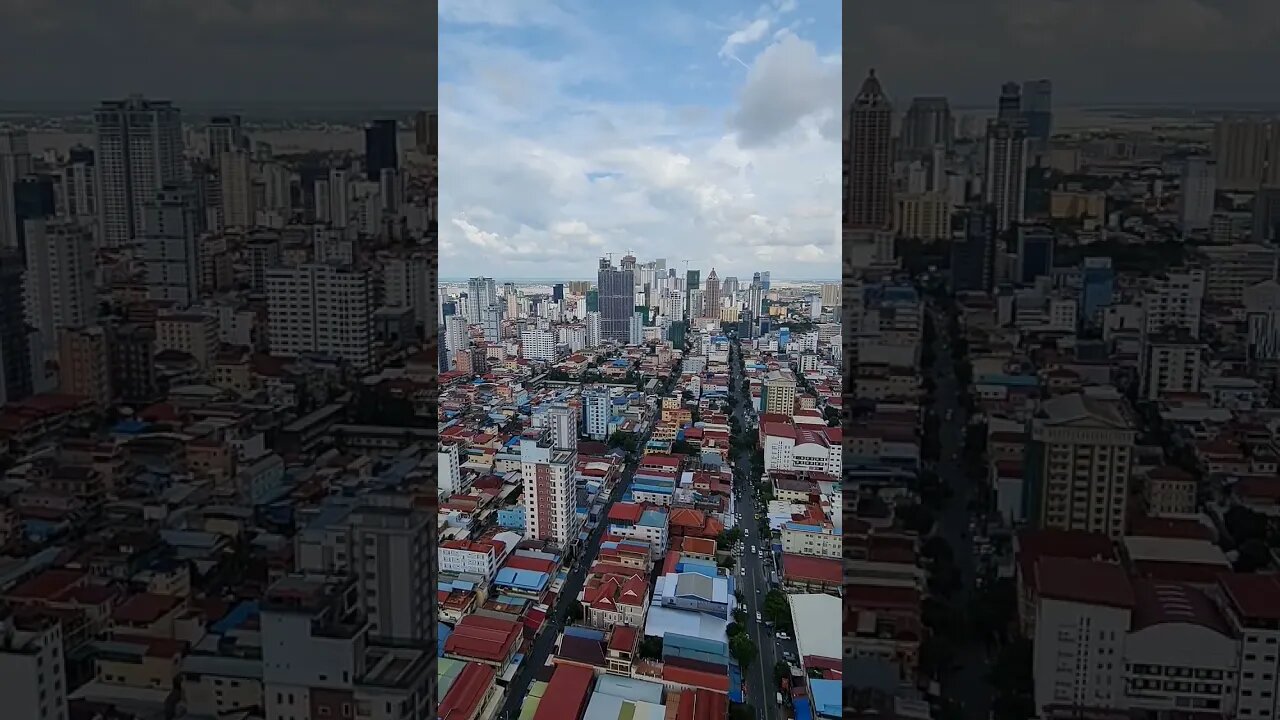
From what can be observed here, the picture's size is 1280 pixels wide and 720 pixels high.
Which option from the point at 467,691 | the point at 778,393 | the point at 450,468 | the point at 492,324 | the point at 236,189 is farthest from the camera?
the point at 492,324

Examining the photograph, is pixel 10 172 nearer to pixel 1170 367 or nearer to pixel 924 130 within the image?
pixel 924 130

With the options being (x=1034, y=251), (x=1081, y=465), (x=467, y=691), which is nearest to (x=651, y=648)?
(x=467, y=691)

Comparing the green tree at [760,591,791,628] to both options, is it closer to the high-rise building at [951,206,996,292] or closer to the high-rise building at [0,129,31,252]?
the high-rise building at [951,206,996,292]

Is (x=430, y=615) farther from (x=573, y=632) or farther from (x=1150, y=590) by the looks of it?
(x=1150, y=590)

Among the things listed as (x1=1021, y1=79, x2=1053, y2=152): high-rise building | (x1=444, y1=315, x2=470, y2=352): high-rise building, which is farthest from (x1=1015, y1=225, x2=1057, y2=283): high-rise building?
(x1=444, y1=315, x2=470, y2=352): high-rise building

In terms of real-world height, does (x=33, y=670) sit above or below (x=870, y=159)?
below
